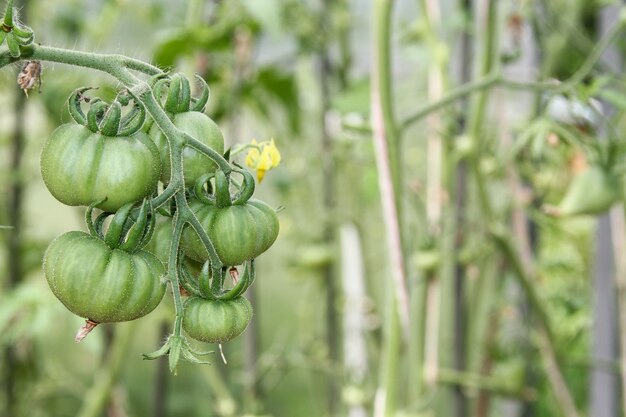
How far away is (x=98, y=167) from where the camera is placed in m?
Answer: 0.33

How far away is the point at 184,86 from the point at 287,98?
0.93 m

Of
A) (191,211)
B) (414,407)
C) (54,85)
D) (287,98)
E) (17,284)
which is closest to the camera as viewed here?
(191,211)

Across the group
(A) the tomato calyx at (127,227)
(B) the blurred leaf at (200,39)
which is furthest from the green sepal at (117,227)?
(B) the blurred leaf at (200,39)

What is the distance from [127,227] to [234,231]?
0.04 m

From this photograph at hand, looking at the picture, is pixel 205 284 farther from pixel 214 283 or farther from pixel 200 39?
pixel 200 39

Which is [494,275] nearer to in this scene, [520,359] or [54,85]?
[520,359]

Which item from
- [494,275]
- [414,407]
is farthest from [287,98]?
[414,407]

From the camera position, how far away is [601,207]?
2.54 feet

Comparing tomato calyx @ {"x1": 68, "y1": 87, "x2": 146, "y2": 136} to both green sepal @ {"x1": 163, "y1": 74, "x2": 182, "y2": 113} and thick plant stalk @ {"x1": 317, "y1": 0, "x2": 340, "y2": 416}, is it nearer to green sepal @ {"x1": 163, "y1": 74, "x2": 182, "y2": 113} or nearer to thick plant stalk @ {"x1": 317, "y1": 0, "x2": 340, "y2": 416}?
green sepal @ {"x1": 163, "y1": 74, "x2": 182, "y2": 113}

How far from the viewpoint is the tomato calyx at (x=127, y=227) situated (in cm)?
33

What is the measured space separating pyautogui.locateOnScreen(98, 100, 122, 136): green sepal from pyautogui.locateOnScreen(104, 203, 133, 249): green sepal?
3 cm

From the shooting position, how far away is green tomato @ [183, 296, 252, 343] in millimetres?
347

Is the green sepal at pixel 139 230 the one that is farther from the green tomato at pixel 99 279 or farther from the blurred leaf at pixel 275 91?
the blurred leaf at pixel 275 91

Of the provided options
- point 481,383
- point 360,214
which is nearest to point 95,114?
point 481,383
